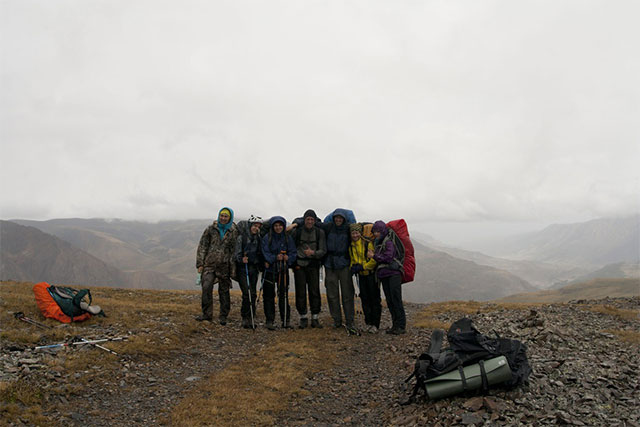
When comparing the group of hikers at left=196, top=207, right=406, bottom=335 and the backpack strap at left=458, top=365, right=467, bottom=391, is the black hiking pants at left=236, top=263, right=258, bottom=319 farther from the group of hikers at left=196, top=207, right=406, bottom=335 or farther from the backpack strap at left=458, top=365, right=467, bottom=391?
the backpack strap at left=458, top=365, right=467, bottom=391

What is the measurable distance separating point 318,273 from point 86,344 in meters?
7.91

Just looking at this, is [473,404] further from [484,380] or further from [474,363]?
[474,363]

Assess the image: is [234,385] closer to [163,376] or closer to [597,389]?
[163,376]

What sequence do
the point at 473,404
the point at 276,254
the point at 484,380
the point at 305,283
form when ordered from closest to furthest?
the point at 473,404 < the point at 484,380 < the point at 276,254 < the point at 305,283

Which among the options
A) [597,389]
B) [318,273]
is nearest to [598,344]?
[597,389]

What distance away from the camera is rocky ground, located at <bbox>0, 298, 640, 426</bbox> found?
699cm

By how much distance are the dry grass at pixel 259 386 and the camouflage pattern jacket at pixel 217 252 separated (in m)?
3.72

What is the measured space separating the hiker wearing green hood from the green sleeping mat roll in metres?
9.38

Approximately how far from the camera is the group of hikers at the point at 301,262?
46.1 feet

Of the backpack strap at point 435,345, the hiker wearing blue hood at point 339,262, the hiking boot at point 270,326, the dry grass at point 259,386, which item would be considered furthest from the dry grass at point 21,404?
the hiker wearing blue hood at point 339,262

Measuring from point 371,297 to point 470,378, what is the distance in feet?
23.3

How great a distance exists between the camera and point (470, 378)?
7.34 metres

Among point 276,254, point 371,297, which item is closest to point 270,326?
point 276,254

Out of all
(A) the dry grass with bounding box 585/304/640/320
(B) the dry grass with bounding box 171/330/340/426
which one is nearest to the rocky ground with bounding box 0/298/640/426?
(B) the dry grass with bounding box 171/330/340/426
